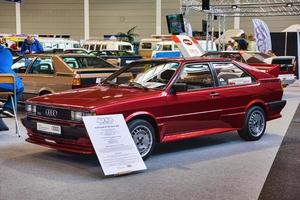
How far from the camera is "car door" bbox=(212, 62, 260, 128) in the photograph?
25.4ft

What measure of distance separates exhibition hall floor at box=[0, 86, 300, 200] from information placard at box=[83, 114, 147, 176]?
0.14 meters

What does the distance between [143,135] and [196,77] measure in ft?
4.84

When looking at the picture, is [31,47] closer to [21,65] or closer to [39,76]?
[21,65]

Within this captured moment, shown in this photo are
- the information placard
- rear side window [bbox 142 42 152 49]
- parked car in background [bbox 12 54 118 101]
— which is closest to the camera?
the information placard

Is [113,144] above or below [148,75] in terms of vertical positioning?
below

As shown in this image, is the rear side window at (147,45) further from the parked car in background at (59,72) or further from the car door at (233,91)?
the car door at (233,91)

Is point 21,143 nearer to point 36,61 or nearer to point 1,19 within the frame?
point 36,61

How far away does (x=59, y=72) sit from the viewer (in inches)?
400

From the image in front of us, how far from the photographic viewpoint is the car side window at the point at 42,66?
1054 centimetres

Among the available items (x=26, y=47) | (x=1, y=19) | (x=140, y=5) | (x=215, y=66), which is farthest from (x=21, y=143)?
(x=1, y=19)

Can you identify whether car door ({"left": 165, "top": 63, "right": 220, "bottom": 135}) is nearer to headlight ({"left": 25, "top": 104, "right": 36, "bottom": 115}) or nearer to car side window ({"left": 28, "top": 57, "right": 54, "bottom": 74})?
headlight ({"left": 25, "top": 104, "right": 36, "bottom": 115})

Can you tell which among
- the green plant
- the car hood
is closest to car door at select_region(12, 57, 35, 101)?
the car hood

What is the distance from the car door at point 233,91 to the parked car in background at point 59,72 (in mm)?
3174

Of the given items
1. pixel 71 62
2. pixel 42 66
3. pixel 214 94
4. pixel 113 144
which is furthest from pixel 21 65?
pixel 113 144
